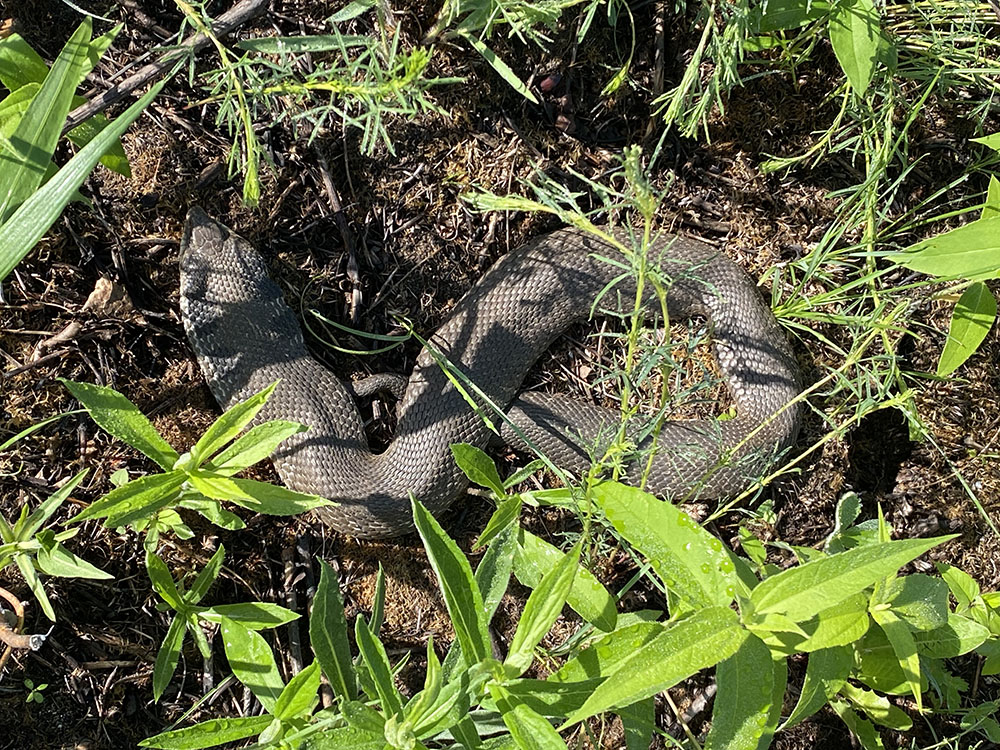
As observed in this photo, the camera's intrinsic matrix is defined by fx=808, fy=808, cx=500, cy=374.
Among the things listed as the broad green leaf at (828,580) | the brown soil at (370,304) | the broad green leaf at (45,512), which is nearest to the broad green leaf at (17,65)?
the brown soil at (370,304)

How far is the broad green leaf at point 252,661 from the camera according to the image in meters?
2.48

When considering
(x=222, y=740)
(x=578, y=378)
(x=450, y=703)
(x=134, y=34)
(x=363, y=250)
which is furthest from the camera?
(x=578, y=378)

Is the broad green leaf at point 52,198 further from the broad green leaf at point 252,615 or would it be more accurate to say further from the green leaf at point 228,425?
the broad green leaf at point 252,615

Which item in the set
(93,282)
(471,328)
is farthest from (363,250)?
(93,282)

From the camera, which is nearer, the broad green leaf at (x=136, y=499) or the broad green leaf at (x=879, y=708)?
the broad green leaf at (x=136, y=499)

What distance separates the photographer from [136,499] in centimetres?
216

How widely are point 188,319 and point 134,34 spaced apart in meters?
1.12

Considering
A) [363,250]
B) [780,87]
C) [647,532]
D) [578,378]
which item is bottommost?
[578,378]

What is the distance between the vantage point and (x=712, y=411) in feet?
12.3

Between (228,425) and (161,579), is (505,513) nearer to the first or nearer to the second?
(228,425)

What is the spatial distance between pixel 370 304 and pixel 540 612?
6.21 ft

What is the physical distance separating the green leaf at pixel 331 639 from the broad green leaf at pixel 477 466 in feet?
1.69

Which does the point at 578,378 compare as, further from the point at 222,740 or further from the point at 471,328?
the point at 222,740

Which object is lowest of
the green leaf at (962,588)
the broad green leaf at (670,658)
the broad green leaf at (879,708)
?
the broad green leaf at (879,708)
